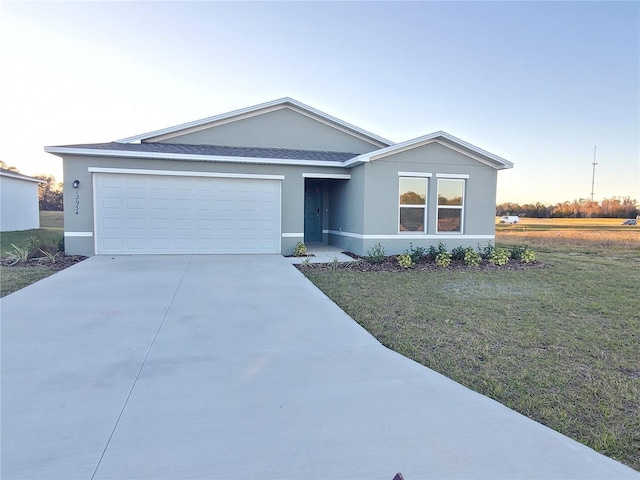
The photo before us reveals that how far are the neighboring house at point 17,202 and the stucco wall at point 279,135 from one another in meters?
14.2

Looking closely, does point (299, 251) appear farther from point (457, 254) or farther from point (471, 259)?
point (471, 259)

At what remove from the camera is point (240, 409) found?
2.87m

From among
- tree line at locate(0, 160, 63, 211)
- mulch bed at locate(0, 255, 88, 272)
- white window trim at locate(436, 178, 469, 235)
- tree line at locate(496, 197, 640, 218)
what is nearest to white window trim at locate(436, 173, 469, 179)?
white window trim at locate(436, 178, 469, 235)

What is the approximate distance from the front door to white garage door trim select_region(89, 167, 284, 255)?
3370 millimetres

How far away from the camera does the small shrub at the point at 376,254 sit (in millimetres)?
Answer: 10840

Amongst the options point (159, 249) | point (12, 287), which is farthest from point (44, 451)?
point (159, 249)

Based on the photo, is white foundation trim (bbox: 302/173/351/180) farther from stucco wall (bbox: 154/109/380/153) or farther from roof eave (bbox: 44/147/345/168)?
stucco wall (bbox: 154/109/380/153)

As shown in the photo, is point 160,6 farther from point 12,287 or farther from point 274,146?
point 12,287

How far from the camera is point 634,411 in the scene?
A: 305cm

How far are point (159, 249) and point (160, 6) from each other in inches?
278

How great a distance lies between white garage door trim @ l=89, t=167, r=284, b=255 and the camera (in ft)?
36.5

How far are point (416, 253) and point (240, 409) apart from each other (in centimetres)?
934

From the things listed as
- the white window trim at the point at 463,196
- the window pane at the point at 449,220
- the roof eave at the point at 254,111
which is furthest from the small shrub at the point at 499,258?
the roof eave at the point at 254,111

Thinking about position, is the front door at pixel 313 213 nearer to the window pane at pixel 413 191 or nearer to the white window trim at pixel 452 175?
the window pane at pixel 413 191
